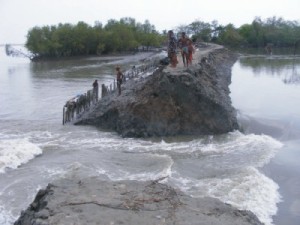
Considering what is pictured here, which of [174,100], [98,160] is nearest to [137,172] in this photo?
[98,160]

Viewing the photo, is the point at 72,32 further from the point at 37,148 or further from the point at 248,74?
the point at 37,148

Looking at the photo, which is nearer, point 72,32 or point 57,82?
point 57,82

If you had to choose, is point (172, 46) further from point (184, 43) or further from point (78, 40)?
point (78, 40)

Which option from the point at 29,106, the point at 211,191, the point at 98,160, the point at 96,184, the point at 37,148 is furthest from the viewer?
the point at 29,106

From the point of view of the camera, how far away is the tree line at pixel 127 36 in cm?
10456

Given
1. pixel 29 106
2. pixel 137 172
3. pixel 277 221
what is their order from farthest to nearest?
pixel 29 106 < pixel 137 172 < pixel 277 221

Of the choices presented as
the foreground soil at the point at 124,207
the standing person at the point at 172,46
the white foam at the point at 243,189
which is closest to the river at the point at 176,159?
the white foam at the point at 243,189

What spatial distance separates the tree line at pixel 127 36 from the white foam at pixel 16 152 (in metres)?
83.2

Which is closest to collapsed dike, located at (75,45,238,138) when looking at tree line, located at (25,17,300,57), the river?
the river

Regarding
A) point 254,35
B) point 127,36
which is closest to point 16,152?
point 127,36

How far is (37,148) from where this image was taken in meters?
19.6

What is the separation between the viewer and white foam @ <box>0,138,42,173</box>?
56.8 ft

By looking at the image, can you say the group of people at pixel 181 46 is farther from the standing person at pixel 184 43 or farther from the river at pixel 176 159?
the river at pixel 176 159

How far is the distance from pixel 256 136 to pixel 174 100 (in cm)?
464
